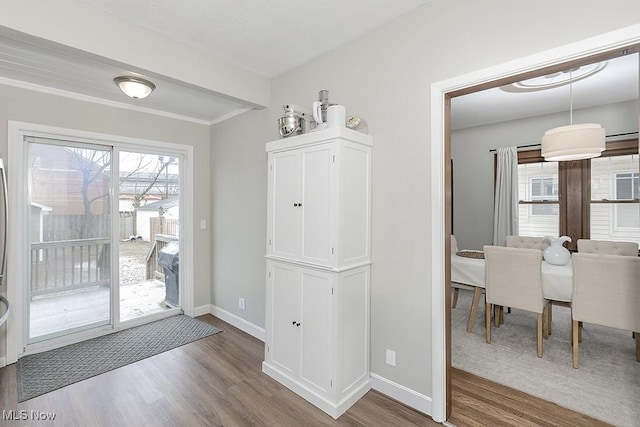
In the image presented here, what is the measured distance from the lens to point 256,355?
289cm

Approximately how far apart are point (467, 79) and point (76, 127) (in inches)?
140

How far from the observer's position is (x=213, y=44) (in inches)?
95.6

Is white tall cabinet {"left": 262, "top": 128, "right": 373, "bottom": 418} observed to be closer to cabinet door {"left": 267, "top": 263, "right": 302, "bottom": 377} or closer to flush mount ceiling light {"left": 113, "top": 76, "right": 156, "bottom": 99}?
cabinet door {"left": 267, "top": 263, "right": 302, "bottom": 377}

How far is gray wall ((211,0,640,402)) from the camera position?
1.58 m

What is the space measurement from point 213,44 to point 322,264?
1.95 metres

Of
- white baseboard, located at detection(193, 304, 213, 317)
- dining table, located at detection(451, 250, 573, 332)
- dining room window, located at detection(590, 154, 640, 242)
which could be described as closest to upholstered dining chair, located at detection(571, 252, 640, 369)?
dining table, located at detection(451, 250, 573, 332)

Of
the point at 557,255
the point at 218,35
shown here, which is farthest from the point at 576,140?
the point at 218,35

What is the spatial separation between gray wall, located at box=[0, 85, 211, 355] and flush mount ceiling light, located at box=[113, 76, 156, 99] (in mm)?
787

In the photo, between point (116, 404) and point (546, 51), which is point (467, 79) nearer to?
point (546, 51)

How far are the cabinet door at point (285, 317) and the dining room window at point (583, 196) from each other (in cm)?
431

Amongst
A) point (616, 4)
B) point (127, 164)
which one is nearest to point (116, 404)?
point (127, 164)

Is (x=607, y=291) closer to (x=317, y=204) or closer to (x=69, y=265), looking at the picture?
(x=317, y=204)

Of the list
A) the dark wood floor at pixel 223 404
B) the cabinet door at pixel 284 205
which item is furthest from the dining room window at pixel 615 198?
the cabinet door at pixel 284 205

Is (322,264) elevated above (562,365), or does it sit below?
above
